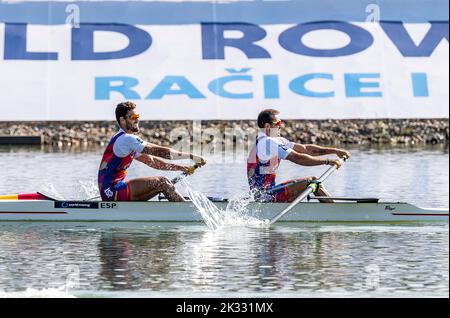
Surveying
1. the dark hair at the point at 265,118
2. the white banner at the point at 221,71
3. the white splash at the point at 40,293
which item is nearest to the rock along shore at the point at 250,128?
the white banner at the point at 221,71

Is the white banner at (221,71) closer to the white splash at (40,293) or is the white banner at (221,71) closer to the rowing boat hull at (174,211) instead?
the rowing boat hull at (174,211)

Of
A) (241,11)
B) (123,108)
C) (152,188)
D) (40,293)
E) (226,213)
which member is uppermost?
(241,11)

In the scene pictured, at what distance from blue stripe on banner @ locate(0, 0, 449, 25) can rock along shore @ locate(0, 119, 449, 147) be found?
2591cm

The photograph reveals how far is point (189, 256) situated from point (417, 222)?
449 cm

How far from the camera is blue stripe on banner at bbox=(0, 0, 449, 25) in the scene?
2388 centimetres

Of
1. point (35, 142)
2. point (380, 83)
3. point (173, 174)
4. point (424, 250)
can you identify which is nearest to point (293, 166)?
point (173, 174)

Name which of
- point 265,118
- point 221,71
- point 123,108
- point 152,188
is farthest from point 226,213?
point 221,71

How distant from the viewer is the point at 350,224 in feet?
74.3

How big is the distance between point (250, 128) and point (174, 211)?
27793 millimetres

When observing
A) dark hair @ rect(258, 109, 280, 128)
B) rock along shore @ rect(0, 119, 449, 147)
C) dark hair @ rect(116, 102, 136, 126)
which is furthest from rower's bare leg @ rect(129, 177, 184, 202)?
rock along shore @ rect(0, 119, 449, 147)

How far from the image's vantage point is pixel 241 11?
24.1m

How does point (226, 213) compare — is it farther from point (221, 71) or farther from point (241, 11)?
point (241, 11)

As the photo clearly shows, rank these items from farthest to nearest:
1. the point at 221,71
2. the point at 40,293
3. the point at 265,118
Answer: the point at 221,71
the point at 265,118
the point at 40,293

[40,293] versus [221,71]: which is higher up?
[221,71]
